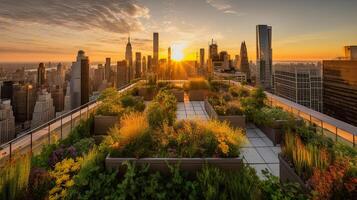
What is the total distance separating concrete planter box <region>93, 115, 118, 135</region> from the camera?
5.65 meters

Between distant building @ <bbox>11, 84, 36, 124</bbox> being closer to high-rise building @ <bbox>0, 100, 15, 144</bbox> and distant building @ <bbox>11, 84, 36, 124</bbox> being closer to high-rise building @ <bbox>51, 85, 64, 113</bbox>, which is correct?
high-rise building @ <bbox>51, 85, 64, 113</bbox>

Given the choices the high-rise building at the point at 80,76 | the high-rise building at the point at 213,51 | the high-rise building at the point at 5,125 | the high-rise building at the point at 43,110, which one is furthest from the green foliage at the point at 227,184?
the high-rise building at the point at 213,51

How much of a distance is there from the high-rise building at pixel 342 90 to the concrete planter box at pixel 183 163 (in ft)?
151

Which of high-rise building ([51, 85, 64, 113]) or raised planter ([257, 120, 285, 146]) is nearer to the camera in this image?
raised planter ([257, 120, 285, 146])

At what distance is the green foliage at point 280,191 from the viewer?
7.65ft

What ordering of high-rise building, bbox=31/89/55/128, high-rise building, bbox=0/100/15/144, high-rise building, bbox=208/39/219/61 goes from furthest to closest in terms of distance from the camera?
1. high-rise building, bbox=208/39/219/61
2. high-rise building, bbox=31/89/55/128
3. high-rise building, bbox=0/100/15/144

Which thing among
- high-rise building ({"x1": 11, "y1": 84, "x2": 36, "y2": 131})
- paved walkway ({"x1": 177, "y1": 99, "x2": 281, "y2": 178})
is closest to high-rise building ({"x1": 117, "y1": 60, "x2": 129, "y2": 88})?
high-rise building ({"x1": 11, "y1": 84, "x2": 36, "y2": 131})

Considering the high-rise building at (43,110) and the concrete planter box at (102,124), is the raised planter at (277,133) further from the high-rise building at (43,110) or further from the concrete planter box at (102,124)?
the high-rise building at (43,110)

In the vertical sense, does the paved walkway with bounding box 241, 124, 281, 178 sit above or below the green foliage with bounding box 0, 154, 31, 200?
below

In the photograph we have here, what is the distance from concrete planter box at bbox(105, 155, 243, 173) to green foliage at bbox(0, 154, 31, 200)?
0.90 metres

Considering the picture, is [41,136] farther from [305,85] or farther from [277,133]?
[305,85]

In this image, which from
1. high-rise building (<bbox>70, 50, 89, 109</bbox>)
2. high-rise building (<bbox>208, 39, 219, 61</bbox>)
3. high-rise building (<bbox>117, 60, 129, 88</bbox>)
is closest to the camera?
high-rise building (<bbox>70, 50, 89, 109</bbox>)

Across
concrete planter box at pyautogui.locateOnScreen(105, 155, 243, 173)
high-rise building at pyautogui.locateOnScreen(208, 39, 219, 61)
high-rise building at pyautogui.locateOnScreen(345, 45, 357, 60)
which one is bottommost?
concrete planter box at pyautogui.locateOnScreen(105, 155, 243, 173)

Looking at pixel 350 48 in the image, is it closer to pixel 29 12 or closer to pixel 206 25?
pixel 206 25
